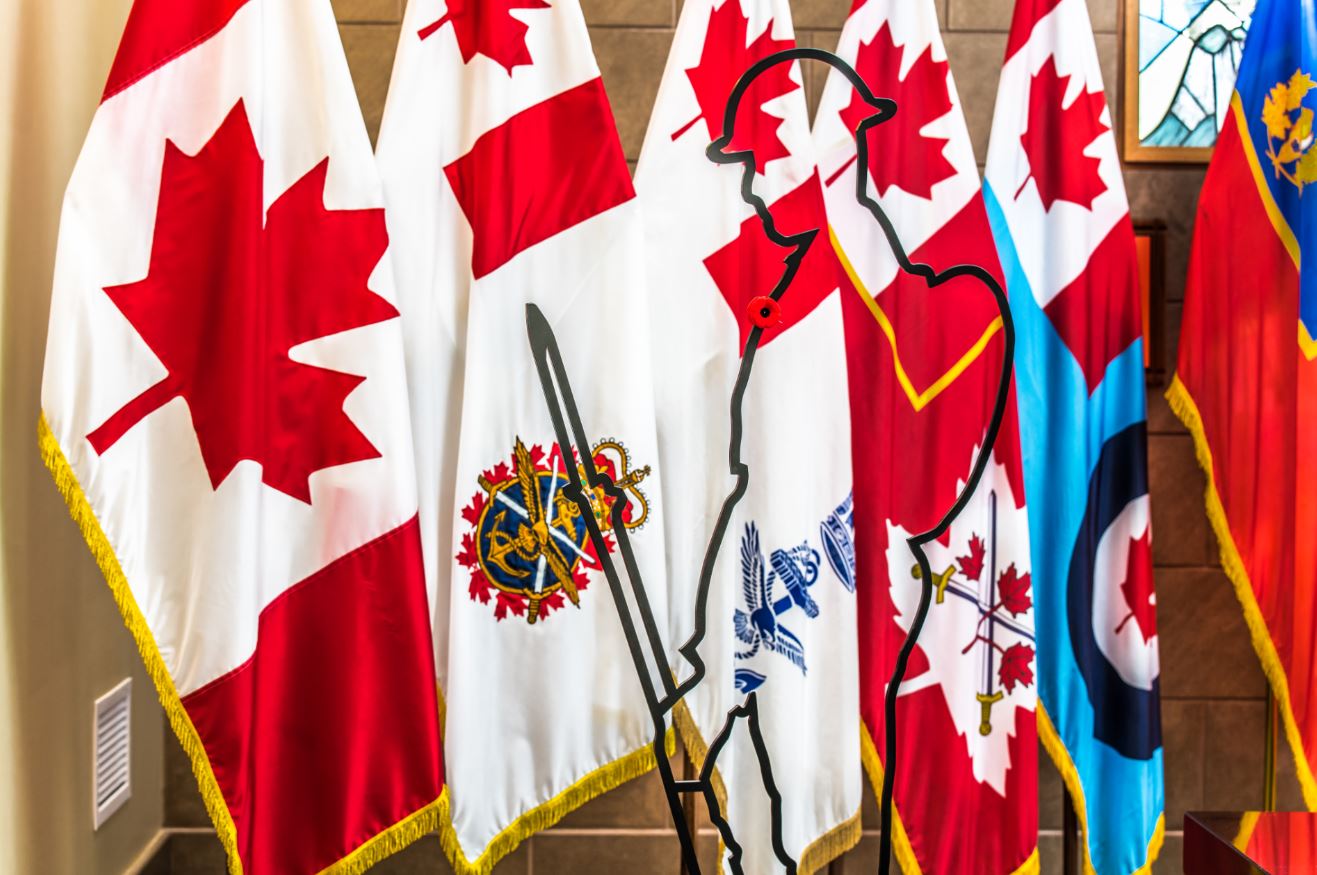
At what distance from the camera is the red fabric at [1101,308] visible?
1331 mm

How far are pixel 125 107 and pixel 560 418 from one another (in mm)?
642

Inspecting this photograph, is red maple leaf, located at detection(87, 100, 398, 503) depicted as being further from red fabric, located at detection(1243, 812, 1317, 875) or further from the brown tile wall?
red fabric, located at detection(1243, 812, 1317, 875)

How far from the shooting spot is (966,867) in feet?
4.26

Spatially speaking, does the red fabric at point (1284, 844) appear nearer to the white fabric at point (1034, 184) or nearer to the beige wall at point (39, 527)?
the white fabric at point (1034, 184)

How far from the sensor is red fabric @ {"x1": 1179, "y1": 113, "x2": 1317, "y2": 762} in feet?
4.23

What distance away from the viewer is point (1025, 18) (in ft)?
4.45

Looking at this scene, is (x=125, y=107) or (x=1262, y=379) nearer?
(x=125, y=107)

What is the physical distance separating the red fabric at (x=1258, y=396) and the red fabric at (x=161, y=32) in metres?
1.41

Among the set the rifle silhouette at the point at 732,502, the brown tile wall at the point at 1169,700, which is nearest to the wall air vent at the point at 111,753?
the brown tile wall at the point at 1169,700

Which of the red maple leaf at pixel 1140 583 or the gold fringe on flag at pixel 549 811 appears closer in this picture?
the gold fringe on flag at pixel 549 811

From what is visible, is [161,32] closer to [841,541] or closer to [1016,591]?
[841,541]

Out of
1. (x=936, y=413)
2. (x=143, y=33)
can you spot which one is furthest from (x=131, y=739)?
(x=936, y=413)

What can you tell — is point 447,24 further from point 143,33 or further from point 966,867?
point 966,867

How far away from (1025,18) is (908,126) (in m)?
0.26
